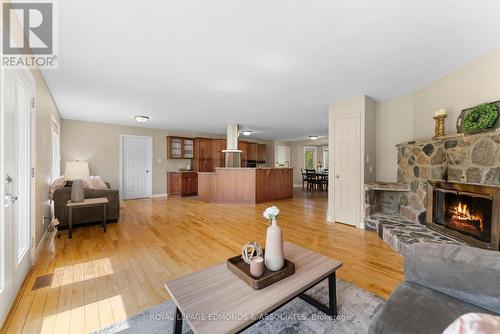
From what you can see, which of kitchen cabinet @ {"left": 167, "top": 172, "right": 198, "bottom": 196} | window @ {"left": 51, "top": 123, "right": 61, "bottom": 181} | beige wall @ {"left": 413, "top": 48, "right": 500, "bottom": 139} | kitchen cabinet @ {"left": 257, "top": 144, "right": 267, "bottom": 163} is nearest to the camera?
beige wall @ {"left": 413, "top": 48, "right": 500, "bottom": 139}

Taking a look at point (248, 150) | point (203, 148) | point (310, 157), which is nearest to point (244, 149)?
point (248, 150)

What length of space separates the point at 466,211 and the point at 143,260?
3827mm

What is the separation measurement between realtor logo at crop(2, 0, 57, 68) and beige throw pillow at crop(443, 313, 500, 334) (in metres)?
2.87

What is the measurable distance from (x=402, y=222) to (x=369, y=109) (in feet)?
6.39

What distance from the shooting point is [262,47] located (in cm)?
220

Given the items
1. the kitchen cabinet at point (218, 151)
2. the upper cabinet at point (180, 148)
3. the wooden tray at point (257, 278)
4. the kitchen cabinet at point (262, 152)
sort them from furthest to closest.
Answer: the kitchen cabinet at point (262, 152)
the kitchen cabinet at point (218, 151)
the upper cabinet at point (180, 148)
the wooden tray at point (257, 278)

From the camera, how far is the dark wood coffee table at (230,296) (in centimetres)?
97

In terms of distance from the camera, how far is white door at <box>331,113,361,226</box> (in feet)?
12.2

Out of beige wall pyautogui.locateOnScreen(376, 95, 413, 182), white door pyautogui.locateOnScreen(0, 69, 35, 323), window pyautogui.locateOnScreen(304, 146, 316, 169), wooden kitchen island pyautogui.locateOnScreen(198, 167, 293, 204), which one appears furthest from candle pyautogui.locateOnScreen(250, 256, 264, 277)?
window pyautogui.locateOnScreen(304, 146, 316, 169)

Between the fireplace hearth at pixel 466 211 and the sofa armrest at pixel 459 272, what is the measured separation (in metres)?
1.50

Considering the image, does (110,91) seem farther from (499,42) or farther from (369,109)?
(499,42)

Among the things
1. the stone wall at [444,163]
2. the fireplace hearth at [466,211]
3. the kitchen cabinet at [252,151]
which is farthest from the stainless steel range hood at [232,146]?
the fireplace hearth at [466,211]

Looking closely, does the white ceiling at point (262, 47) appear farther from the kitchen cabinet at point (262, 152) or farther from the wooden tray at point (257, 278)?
the kitchen cabinet at point (262, 152)

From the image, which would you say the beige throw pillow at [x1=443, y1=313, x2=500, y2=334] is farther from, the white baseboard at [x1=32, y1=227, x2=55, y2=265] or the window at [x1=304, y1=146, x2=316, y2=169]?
the window at [x1=304, y1=146, x2=316, y2=169]
